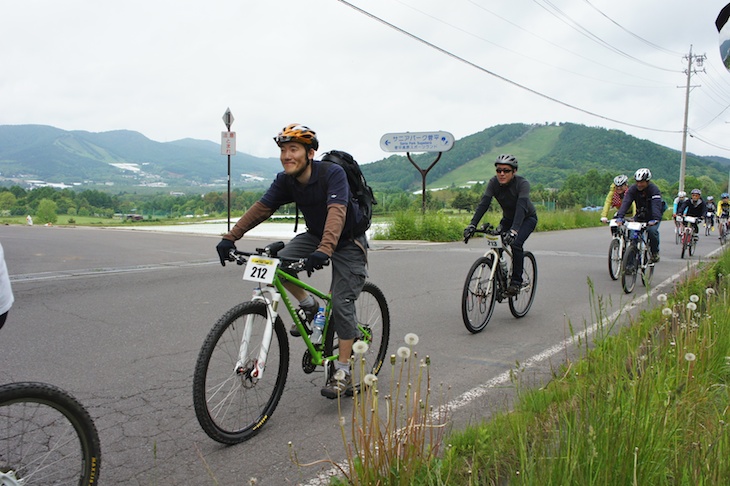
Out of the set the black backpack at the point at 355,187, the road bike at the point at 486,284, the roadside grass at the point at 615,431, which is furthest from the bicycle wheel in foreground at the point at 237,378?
the road bike at the point at 486,284

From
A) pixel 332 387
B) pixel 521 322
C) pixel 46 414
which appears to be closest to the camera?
pixel 46 414

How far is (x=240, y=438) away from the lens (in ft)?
12.1

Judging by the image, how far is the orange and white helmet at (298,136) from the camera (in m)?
3.97

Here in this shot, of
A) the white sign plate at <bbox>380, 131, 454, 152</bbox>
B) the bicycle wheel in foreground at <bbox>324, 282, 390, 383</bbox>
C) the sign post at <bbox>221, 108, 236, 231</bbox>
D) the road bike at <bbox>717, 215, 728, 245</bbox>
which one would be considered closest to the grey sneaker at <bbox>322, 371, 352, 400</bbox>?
the bicycle wheel in foreground at <bbox>324, 282, 390, 383</bbox>

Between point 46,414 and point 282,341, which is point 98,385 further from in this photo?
point 46,414

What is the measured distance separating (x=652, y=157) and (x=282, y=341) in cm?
16194

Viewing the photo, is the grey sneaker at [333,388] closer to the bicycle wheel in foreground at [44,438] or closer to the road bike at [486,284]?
the bicycle wheel in foreground at [44,438]

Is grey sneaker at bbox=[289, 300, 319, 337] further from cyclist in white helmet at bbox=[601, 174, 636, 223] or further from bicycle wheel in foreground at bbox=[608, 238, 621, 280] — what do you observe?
cyclist in white helmet at bbox=[601, 174, 636, 223]

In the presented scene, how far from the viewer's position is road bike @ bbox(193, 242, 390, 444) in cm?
Answer: 345

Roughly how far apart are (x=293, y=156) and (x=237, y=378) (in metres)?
1.50

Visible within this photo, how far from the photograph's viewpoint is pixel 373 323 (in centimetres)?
501

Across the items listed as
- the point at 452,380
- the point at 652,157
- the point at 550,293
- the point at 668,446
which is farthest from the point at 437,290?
the point at 652,157

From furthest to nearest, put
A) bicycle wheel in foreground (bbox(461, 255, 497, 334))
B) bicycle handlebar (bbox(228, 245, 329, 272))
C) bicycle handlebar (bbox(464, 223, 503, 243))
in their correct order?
1. bicycle handlebar (bbox(464, 223, 503, 243))
2. bicycle wheel in foreground (bbox(461, 255, 497, 334))
3. bicycle handlebar (bbox(228, 245, 329, 272))

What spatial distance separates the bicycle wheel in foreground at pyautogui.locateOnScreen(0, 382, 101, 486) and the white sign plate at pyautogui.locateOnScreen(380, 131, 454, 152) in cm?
2186
